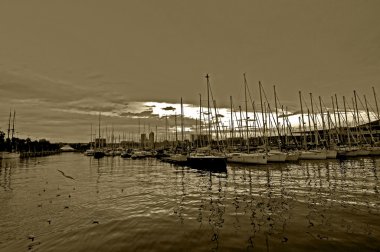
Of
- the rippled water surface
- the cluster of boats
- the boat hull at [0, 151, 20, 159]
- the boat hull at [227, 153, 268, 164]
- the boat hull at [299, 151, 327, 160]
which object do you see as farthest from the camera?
the boat hull at [0, 151, 20, 159]

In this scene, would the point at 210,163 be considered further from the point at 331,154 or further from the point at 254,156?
the point at 331,154

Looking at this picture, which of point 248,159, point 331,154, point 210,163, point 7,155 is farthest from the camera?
point 7,155

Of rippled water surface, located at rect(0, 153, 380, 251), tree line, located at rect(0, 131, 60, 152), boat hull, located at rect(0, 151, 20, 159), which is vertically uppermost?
tree line, located at rect(0, 131, 60, 152)

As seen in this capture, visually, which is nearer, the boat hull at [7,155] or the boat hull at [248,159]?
the boat hull at [248,159]

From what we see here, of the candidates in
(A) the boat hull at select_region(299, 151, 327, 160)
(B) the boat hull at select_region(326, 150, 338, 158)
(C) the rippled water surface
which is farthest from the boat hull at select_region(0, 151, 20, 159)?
(B) the boat hull at select_region(326, 150, 338, 158)

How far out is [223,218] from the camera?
13.1 m

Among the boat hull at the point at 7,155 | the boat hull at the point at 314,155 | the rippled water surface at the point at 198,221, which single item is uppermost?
the boat hull at the point at 7,155

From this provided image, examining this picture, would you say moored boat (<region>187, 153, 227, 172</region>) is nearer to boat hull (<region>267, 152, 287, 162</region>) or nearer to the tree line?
boat hull (<region>267, 152, 287, 162</region>)

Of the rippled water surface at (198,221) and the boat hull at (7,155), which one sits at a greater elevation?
the boat hull at (7,155)

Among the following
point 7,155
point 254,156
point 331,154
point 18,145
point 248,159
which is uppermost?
point 18,145

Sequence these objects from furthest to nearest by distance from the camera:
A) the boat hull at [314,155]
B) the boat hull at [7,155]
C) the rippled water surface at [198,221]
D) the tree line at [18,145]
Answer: the tree line at [18,145], the boat hull at [7,155], the boat hull at [314,155], the rippled water surface at [198,221]

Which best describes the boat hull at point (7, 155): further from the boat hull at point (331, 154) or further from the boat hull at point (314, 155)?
the boat hull at point (331, 154)

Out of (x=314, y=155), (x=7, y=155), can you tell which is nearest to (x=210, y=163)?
(x=314, y=155)

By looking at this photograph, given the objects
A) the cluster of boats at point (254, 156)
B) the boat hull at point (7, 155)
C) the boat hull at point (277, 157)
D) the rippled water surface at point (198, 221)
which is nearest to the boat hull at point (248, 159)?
the cluster of boats at point (254, 156)
